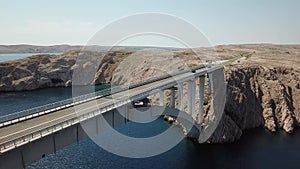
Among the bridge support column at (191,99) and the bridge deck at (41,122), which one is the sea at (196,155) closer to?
the bridge support column at (191,99)

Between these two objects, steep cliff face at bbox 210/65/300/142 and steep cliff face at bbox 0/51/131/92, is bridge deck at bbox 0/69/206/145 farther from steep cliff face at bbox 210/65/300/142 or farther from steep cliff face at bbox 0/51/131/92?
steep cliff face at bbox 0/51/131/92

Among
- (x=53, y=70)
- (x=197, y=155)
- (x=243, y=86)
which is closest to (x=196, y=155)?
(x=197, y=155)

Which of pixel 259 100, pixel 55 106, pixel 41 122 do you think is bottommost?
pixel 259 100

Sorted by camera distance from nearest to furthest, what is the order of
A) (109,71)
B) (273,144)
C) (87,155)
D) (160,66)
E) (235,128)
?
(87,155)
(273,144)
(235,128)
(160,66)
(109,71)

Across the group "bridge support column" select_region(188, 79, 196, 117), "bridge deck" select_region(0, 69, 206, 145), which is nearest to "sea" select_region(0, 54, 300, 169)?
"bridge support column" select_region(188, 79, 196, 117)

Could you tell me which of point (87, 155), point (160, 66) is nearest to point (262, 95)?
point (160, 66)

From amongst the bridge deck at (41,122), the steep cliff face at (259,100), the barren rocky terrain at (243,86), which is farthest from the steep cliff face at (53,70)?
the bridge deck at (41,122)

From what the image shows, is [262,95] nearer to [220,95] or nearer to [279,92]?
[279,92]

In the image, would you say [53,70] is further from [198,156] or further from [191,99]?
[198,156]
